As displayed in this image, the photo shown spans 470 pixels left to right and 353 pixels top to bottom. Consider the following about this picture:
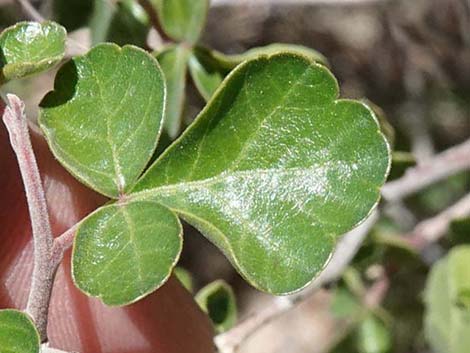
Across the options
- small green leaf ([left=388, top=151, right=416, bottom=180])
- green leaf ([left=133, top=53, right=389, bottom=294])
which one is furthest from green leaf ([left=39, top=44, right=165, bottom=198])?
small green leaf ([left=388, top=151, right=416, bottom=180])

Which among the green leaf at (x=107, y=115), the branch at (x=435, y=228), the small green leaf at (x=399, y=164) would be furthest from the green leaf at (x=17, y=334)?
the branch at (x=435, y=228)

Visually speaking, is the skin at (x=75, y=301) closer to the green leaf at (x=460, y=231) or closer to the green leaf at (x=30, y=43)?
the green leaf at (x=30, y=43)

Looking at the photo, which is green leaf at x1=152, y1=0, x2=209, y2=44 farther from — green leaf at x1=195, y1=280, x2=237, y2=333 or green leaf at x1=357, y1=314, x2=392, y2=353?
green leaf at x1=357, y1=314, x2=392, y2=353

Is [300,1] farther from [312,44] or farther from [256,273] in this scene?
[256,273]

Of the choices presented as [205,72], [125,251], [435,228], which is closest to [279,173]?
[125,251]

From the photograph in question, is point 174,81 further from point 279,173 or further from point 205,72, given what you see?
point 279,173
